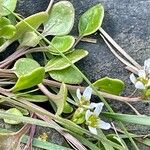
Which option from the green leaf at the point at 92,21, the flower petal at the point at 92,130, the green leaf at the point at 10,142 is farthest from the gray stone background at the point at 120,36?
the green leaf at the point at 10,142

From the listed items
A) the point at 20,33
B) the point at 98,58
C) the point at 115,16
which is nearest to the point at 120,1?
the point at 115,16

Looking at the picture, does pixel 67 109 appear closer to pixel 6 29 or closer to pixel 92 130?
pixel 92 130

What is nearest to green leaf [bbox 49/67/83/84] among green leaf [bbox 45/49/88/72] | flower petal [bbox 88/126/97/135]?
green leaf [bbox 45/49/88/72]

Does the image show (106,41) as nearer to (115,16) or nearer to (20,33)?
(115,16)

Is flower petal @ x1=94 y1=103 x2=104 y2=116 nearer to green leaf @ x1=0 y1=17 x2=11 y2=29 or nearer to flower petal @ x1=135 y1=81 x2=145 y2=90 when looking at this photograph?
flower petal @ x1=135 y1=81 x2=145 y2=90

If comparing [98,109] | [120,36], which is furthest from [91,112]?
[120,36]

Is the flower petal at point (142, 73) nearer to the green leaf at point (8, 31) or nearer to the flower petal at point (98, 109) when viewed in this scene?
the flower petal at point (98, 109)
